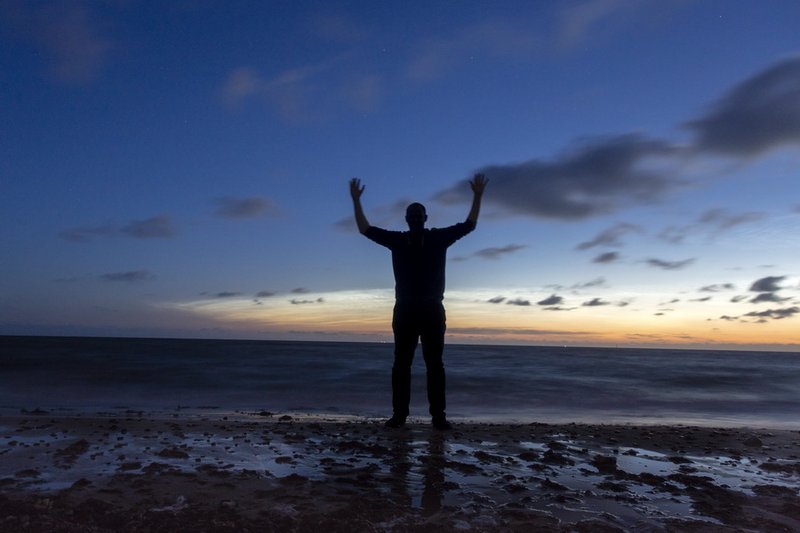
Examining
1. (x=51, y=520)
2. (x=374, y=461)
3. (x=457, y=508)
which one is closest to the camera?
(x=51, y=520)

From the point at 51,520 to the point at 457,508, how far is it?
7.54 feet

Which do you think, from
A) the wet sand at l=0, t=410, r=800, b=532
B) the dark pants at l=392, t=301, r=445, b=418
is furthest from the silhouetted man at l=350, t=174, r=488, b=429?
the wet sand at l=0, t=410, r=800, b=532

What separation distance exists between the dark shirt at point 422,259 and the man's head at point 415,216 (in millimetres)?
90

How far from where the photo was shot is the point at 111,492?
A: 358 cm

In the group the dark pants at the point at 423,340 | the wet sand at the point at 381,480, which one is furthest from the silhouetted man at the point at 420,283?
the wet sand at the point at 381,480

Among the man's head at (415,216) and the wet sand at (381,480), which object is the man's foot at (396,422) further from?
the man's head at (415,216)

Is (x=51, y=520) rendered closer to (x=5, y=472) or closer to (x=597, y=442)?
(x=5, y=472)

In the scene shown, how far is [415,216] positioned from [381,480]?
11.5ft

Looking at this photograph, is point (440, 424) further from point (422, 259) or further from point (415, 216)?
point (415, 216)

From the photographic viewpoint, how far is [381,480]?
4.06m

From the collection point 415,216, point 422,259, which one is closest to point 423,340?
point 422,259

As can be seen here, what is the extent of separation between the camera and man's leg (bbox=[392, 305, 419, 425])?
6637 mm

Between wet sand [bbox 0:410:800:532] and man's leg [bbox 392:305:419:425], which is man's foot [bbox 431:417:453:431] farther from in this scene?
man's leg [bbox 392:305:419:425]

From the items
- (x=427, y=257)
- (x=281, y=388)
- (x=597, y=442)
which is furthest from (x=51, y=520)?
(x=281, y=388)
